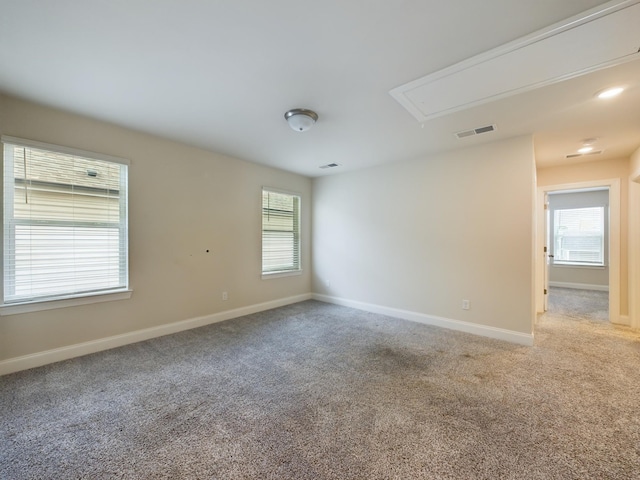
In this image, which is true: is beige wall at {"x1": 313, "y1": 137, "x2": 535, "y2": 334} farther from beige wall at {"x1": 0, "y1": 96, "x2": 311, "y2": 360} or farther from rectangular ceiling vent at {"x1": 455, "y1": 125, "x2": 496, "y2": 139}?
beige wall at {"x1": 0, "y1": 96, "x2": 311, "y2": 360}

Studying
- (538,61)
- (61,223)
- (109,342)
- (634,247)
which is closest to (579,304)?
(634,247)

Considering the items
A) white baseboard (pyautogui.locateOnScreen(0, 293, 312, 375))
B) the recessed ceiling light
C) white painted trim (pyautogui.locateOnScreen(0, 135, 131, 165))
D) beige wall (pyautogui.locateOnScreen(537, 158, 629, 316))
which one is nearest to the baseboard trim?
white baseboard (pyautogui.locateOnScreen(0, 293, 312, 375))

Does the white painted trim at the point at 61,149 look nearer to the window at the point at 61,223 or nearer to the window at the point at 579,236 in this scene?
the window at the point at 61,223

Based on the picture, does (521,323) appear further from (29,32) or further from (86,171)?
(86,171)

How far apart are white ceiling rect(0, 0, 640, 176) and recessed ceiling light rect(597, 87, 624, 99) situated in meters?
0.07

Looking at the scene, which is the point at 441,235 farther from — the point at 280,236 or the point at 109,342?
the point at 109,342

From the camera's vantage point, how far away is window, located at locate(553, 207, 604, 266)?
21.6 feet

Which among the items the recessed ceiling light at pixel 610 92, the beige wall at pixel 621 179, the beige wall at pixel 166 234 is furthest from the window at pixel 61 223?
the beige wall at pixel 621 179

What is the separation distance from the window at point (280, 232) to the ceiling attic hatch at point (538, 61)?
292 centimetres

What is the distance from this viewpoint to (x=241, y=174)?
4273 mm

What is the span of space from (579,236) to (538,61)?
728 centimetres

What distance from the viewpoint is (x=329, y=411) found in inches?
75.4

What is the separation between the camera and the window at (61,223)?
8.16ft

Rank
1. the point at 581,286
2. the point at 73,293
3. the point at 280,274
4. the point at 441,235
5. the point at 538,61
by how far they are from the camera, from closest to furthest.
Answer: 1. the point at 538,61
2. the point at 73,293
3. the point at 441,235
4. the point at 280,274
5. the point at 581,286
